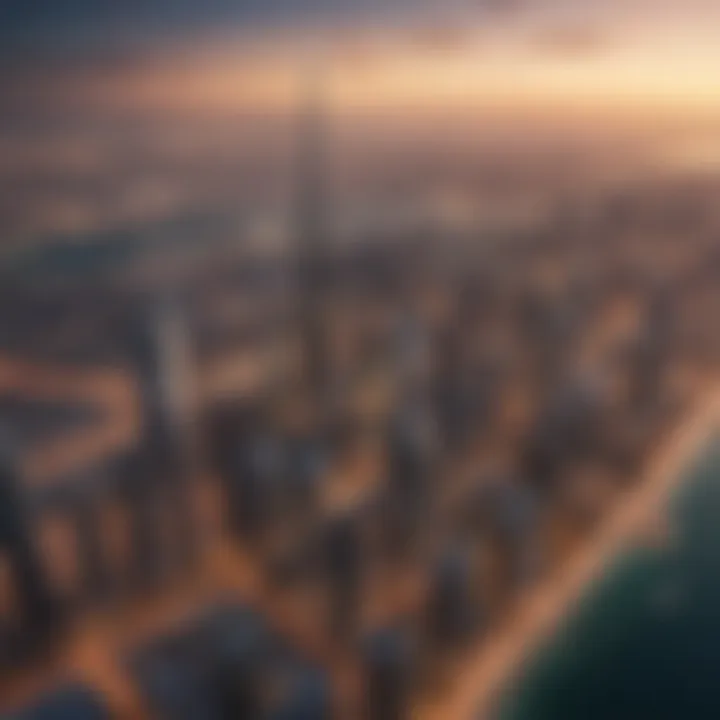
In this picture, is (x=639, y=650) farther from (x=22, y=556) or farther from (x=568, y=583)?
(x=22, y=556)

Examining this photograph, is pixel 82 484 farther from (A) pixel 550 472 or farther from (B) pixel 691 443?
(B) pixel 691 443

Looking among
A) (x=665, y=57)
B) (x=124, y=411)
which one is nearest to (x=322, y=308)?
(x=124, y=411)

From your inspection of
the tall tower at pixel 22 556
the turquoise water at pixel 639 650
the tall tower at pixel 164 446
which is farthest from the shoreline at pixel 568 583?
the tall tower at pixel 22 556

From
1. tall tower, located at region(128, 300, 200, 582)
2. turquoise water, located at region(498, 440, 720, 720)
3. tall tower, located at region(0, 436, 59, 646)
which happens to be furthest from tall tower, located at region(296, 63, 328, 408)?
turquoise water, located at region(498, 440, 720, 720)

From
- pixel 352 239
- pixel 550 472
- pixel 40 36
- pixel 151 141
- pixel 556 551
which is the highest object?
pixel 40 36

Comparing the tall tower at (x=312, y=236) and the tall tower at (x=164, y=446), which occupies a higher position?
the tall tower at (x=312, y=236)

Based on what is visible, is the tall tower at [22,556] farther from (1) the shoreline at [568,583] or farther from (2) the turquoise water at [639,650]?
(2) the turquoise water at [639,650]
